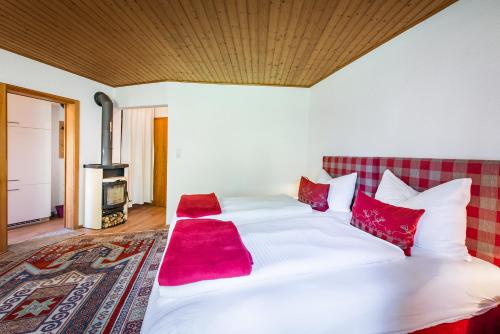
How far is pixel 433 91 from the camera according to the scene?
1.69 m

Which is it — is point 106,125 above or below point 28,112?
below

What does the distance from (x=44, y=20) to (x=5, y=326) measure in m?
2.47

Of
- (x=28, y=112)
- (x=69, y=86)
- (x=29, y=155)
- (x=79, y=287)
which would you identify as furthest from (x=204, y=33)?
(x=29, y=155)

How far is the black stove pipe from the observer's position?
138 inches

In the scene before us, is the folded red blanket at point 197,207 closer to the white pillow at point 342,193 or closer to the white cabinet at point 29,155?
the white pillow at point 342,193

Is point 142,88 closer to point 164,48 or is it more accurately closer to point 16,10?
point 164,48

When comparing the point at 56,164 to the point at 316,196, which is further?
the point at 56,164

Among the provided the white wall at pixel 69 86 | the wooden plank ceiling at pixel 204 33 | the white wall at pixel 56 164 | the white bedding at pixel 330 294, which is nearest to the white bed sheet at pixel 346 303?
the white bedding at pixel 330 294

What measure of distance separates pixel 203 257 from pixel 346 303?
675 mm

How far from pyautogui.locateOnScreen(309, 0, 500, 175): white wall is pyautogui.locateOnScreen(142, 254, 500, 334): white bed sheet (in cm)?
85

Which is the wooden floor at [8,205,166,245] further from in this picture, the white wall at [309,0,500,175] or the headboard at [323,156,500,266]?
the headboard at [323,156,500,266]

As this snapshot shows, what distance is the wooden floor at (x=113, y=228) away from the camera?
9.87 ft

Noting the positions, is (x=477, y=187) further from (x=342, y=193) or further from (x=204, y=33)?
(x=204, y=33)

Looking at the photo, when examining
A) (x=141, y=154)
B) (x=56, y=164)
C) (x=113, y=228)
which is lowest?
(x=113, y=228)
